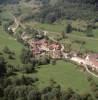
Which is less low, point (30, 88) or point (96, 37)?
point (30, 88)

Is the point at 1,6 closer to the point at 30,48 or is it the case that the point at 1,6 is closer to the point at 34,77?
the point at 30,48

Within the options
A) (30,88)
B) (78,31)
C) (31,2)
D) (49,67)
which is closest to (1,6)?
(31,2)

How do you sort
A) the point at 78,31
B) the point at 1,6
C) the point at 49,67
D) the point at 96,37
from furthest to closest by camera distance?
the point at 1,6
the point at 78,31
the point at 96,37
the point at 49,67

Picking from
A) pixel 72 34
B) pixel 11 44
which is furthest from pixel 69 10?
pixel 11 44

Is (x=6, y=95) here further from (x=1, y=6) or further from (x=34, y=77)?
(x=1, y=6)

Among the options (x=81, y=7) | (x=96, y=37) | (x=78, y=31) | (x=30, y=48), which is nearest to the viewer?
(x=30, y=48)

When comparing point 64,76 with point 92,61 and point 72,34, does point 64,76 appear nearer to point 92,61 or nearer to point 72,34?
point 92,61

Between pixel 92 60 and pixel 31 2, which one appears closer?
pixel 92 60
